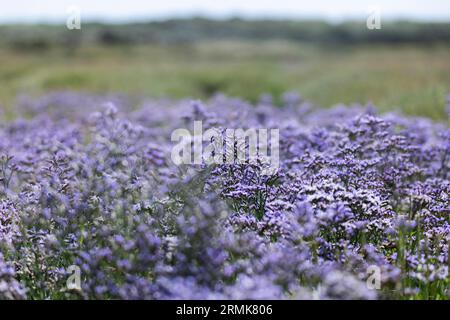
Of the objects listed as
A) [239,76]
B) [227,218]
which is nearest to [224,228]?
[227,218]

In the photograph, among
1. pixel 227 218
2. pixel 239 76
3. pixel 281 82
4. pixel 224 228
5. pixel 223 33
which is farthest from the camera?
pixel 223 33

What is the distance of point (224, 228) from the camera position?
450 cm

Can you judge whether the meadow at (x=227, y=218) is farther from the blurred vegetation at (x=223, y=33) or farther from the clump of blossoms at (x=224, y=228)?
the blurred vegetation at (x=223, y=33)

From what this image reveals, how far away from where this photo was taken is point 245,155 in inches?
218

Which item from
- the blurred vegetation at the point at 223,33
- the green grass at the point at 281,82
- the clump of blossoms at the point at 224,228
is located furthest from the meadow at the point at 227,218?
the blurred vegetation at the point at 223,33

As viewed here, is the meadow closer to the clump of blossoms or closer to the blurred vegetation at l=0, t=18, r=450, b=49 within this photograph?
the clump of blossoms

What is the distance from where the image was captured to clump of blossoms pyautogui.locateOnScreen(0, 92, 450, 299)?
3.92 m

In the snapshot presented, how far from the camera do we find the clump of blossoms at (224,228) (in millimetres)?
3916

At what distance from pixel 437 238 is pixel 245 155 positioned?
190 centimetres

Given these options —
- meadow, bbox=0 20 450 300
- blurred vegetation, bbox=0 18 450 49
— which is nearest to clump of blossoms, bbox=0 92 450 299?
meadow, bbox=0 20 450 300

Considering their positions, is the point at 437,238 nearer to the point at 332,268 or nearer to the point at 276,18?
the point at 332,268

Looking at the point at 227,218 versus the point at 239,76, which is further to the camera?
the point at 239,76

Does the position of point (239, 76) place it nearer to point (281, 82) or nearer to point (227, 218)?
point (281, 82)
